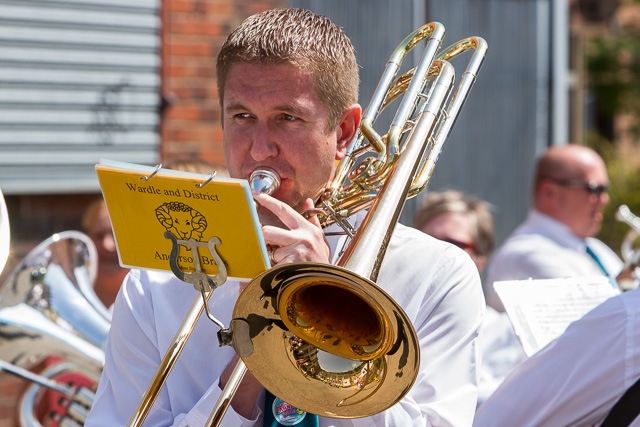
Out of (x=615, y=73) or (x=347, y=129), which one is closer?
(x=347, y=129)

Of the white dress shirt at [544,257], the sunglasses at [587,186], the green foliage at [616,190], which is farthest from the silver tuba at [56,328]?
the green foliage at [616,190]

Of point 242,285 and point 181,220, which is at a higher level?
point 181,220

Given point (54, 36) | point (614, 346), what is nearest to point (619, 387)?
point (614, 346)

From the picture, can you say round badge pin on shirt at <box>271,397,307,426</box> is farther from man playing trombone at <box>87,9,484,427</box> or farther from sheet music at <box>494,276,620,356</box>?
sheet music at <box>494,276,620,356</box>

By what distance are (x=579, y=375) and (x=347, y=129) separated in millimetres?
798

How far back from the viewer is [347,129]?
2.26 metres

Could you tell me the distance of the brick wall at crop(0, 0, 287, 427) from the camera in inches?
201

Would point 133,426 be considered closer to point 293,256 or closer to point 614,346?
point 293,256

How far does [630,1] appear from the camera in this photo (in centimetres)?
1347

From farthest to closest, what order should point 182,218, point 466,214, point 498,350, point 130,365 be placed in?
→ point 466,214, point 498,350, point 130,365, point 182,218

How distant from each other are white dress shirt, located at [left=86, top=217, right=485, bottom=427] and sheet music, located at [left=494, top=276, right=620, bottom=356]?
0.70 metres

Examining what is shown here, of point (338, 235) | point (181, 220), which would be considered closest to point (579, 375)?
point (338, 235)

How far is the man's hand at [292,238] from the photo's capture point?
5.98 feet

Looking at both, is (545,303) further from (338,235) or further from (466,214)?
(466,214)
